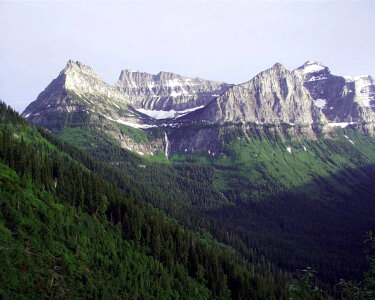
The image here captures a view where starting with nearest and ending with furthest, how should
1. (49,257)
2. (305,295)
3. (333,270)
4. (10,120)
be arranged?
(305,295) → (49,257) → (333,270) → (10,120)

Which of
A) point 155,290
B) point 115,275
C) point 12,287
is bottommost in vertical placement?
point 155,290

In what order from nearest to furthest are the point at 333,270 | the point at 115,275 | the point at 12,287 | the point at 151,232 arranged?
the point at 12,287
the point at 115,275
the point at 151,232
the point at 333,270

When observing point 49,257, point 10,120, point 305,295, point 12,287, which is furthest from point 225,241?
point 305,295

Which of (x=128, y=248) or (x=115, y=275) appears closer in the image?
(x=115, y=275)

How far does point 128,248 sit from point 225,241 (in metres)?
89.0

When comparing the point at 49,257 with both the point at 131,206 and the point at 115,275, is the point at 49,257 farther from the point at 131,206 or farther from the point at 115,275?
the point at 131,206

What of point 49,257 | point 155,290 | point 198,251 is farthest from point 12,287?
point 198,251

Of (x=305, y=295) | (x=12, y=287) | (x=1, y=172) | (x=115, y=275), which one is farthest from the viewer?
(x=1, y=172)

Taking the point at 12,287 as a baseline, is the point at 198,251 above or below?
below

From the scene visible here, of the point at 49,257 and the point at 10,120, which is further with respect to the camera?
the point at 10,120

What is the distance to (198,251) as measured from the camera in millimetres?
102625

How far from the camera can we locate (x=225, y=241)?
16550 centimetres

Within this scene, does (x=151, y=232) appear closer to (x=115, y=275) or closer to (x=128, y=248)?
(x=128, y=248)

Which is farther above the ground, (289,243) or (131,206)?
(131,206)
